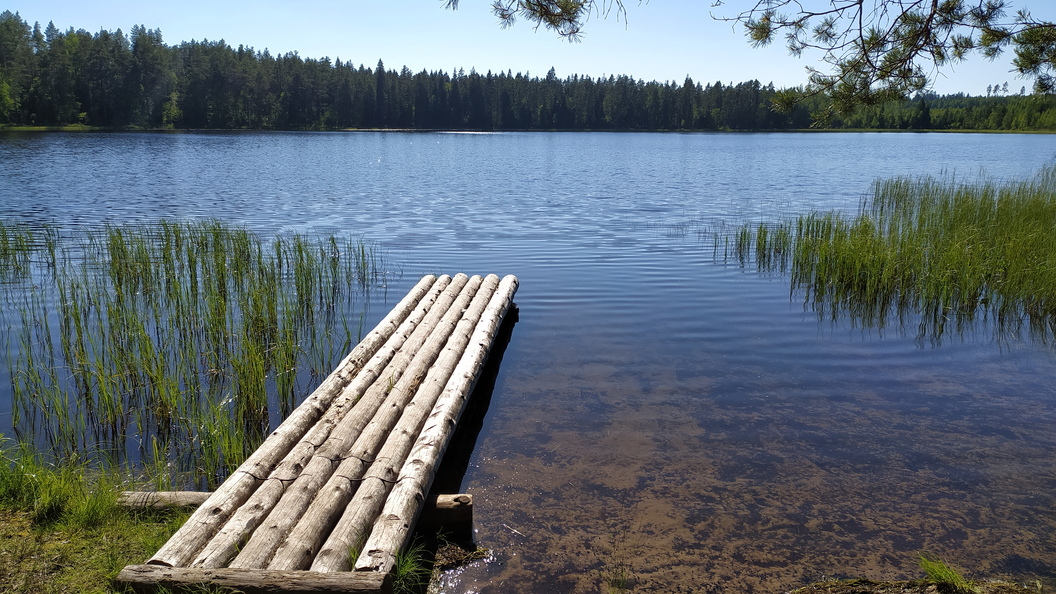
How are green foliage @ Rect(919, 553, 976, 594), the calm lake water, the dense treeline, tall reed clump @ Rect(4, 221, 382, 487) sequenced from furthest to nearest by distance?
the dense treeline
tall reed clump @ Rect(4, 221, 382, 487)
the calm lake water
green foliage @ Rect(919, 553, 976, 594)

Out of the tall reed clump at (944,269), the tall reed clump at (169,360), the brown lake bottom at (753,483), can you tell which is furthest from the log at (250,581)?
the tall reed clump at (944,269)

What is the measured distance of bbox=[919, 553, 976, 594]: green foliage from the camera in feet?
12.7

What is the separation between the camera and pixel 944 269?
1041 centimetres

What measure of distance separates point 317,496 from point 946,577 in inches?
143

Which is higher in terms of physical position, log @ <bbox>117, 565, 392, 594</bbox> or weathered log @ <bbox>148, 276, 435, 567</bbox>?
weathered log @ <bbox>148, 276, 435, 567</bbox>

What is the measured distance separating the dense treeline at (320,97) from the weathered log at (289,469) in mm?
53867

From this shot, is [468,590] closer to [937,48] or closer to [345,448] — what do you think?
[345,448]

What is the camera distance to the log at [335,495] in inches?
138

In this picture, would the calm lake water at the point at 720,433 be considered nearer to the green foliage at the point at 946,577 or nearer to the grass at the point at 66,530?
the green foliage at the point at 946,577

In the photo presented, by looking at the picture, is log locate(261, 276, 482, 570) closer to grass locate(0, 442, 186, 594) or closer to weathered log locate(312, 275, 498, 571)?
weathered log locate(312, 275, 498, 571)

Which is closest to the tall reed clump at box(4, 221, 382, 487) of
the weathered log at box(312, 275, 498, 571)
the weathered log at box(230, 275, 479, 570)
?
the weathered log at box(230, 275, 479, 570)

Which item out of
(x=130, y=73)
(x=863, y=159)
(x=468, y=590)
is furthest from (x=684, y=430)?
(x=130, y=73)

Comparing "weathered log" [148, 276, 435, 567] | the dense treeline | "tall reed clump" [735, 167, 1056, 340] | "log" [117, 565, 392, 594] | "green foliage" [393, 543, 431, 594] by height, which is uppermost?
the dense treeline

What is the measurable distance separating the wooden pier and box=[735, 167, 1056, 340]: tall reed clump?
675 cm
